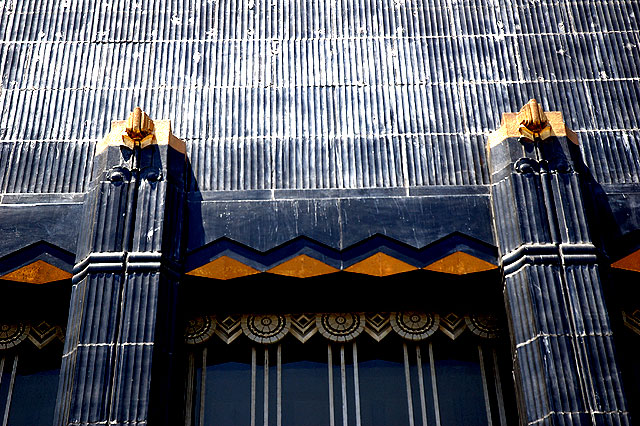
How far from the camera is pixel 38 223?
1631 centimetres

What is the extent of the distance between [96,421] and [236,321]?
11.4 ft

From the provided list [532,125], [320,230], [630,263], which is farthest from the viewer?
[320,230]

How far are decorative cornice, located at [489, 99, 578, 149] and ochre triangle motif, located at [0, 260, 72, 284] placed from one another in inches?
320

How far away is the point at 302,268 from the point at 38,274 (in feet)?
15.1

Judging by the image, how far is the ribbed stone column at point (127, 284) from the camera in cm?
1395

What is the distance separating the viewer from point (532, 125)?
632 inches

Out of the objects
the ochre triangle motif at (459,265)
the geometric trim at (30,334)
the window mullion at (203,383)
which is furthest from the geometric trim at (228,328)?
the ochre triangle motif at (459,265)

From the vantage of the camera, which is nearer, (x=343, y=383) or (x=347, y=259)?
(x=343, y=383)

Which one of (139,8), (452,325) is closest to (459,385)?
(452,325)

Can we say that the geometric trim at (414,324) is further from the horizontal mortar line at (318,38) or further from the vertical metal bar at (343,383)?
the horizontal mortar line at (318,38)

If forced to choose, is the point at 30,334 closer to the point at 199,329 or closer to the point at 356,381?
the point at 199,329

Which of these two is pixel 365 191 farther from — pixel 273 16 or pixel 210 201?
pixel 273 16

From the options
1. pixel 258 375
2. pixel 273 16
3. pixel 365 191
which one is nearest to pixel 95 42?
pixel 273 16

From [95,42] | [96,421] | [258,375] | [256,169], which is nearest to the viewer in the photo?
[96,421]
